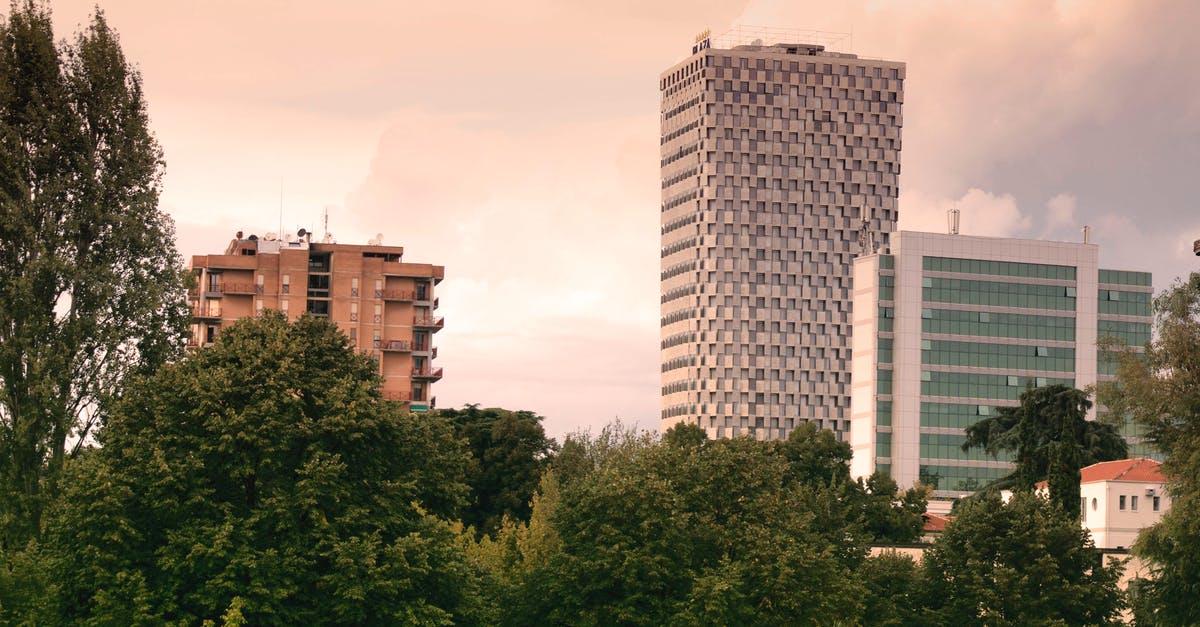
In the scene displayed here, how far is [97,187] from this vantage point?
7244 cm

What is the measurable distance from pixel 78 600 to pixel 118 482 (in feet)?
15.7

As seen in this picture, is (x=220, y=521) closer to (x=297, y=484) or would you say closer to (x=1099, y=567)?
(x=297, y=484)

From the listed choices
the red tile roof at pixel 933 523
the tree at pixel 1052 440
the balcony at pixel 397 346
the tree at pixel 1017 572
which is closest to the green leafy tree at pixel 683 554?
the tree at pixel 1017 572

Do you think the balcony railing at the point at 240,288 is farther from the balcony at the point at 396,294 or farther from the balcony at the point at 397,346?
the balcony at the point at 397,346

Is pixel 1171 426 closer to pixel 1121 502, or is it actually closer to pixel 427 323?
pixel 1121 502

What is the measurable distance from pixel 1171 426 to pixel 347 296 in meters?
126

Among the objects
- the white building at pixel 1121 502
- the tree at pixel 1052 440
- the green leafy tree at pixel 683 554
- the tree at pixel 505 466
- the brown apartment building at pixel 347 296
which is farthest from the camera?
the brown apartment building at pixel 347 296

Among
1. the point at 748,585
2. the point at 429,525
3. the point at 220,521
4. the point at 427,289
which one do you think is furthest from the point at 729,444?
the point at 427,289

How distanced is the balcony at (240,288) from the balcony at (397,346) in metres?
15.4

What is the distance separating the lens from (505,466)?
132750mm

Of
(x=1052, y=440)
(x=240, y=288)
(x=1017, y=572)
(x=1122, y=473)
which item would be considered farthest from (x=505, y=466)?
(x=240, y=288)

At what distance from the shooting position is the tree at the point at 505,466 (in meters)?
130

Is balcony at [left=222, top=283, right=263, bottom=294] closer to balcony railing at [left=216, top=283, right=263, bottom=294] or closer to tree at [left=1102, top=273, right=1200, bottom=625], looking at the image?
balcony railing at [left=216, top=283, right=263, bottom=294]

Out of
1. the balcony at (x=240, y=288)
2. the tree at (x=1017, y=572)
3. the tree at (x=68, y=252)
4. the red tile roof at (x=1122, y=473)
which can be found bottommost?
the tree at (x=1017, y=572)
